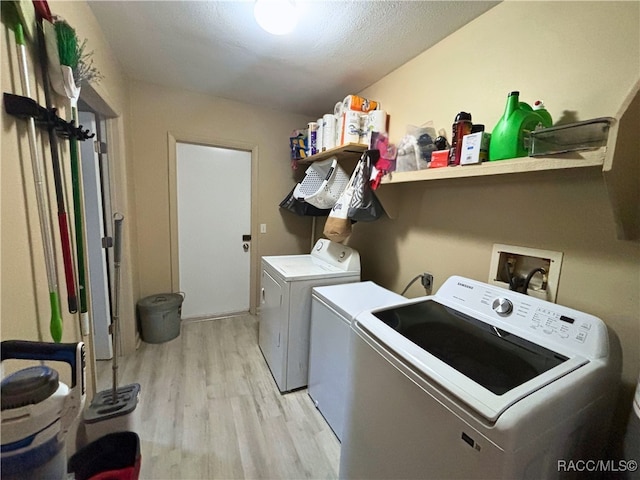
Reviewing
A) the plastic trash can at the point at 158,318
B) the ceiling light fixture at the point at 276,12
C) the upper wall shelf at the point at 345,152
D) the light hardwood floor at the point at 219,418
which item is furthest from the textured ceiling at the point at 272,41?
the light hardwood floor at the point at 219,418

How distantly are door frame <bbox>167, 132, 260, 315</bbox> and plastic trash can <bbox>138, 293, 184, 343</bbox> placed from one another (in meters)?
0.29

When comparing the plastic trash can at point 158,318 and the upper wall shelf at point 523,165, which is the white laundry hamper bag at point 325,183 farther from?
the plastic trash can at point 158,318

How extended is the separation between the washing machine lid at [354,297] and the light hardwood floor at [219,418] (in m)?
0.80

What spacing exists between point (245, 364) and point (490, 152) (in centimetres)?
227

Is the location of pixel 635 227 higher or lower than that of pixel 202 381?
higher

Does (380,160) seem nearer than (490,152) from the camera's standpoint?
No

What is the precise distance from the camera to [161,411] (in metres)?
1.73

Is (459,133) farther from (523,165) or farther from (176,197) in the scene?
(176,197)

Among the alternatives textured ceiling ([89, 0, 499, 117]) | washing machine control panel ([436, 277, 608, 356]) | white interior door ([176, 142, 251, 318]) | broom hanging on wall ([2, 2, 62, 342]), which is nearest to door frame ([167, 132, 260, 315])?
white interior door ([176, 142, 251, 318])

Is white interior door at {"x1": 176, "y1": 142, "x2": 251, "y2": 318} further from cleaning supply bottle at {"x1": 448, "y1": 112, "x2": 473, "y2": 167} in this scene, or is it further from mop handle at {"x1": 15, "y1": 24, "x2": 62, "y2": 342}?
cleaning supply bottle at {"x1": 448, "y1": 112, "x2": 473, "y2": 167}

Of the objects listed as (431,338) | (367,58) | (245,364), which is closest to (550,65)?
(367,58)

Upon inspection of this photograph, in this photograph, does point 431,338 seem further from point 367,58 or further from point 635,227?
point 367,58

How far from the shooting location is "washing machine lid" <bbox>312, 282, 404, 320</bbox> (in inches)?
58.2

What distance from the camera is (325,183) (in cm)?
221
